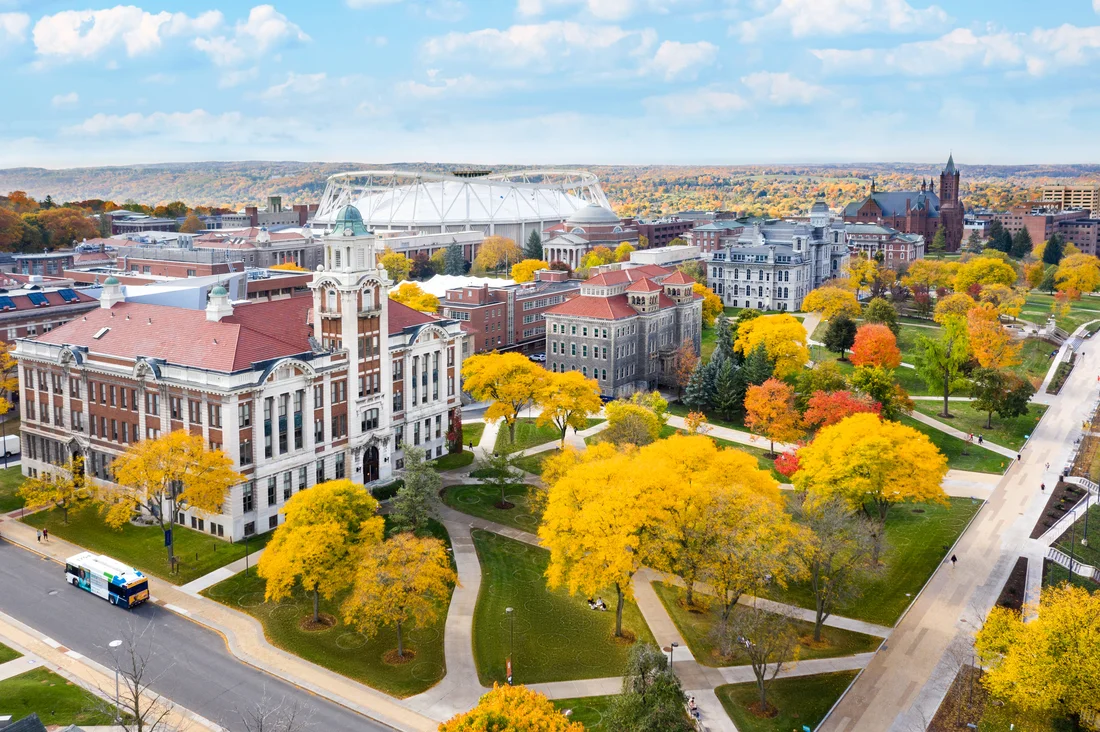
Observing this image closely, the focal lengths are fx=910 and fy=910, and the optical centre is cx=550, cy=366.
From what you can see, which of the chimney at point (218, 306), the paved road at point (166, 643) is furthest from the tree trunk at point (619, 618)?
the chimney at point (218, 306)

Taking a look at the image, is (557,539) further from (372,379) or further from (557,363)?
(557,363)

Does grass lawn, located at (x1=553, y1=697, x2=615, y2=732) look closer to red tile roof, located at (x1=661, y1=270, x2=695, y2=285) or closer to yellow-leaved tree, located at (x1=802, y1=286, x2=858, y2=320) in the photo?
red tile roof, located at (x1=661, y1=270, x2=695, y2=285)

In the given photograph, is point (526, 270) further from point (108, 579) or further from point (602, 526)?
point (602, 526)

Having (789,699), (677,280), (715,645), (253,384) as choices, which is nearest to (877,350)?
(677,280)

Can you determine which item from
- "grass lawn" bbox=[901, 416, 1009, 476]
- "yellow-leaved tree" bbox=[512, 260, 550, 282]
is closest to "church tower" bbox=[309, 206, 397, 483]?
"grass lawn" bbox=[901, 416, 1009, 476]

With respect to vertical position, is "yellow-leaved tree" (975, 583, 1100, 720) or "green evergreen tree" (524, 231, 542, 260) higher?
"green evergreen tree" (524, 231, 542, 260)

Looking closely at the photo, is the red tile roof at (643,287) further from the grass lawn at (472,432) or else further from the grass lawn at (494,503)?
the grass lawn at (494,503)
